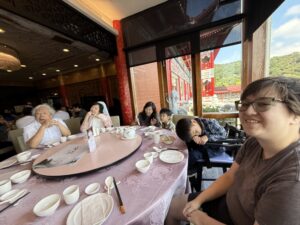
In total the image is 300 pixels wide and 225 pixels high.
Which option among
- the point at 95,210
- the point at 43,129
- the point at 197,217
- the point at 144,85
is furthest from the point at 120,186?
the point at 144,85

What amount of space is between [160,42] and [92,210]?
3.33 metres

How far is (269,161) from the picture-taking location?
61 centimetres

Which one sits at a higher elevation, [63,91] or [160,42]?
[160,42]

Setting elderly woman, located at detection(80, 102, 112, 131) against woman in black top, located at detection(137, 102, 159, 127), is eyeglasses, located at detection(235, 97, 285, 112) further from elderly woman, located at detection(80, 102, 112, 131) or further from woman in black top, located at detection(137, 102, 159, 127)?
elderly woman, located at detection(80, 102, 112, 131)

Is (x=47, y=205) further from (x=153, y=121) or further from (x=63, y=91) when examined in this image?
(x=63, y=91)

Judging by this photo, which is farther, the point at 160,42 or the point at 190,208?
the point at 160,42

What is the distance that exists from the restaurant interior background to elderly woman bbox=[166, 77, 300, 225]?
1.47 m

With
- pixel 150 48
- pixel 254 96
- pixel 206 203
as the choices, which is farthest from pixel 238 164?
pixel 150 48

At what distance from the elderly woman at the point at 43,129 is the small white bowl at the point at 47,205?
1120mm

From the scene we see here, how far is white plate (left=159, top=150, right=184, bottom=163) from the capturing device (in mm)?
1045

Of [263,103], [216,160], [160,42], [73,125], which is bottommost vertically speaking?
[216,160]

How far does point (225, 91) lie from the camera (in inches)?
116

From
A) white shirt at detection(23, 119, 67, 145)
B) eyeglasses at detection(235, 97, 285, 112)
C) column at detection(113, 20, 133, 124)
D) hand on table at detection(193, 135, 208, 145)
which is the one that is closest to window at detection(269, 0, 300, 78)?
hand on table at detection(193, 135, 208, 145)

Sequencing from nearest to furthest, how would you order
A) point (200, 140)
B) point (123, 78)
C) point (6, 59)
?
1. point (200, 140)
2. point (6, 59)
3. point (123, 78)
